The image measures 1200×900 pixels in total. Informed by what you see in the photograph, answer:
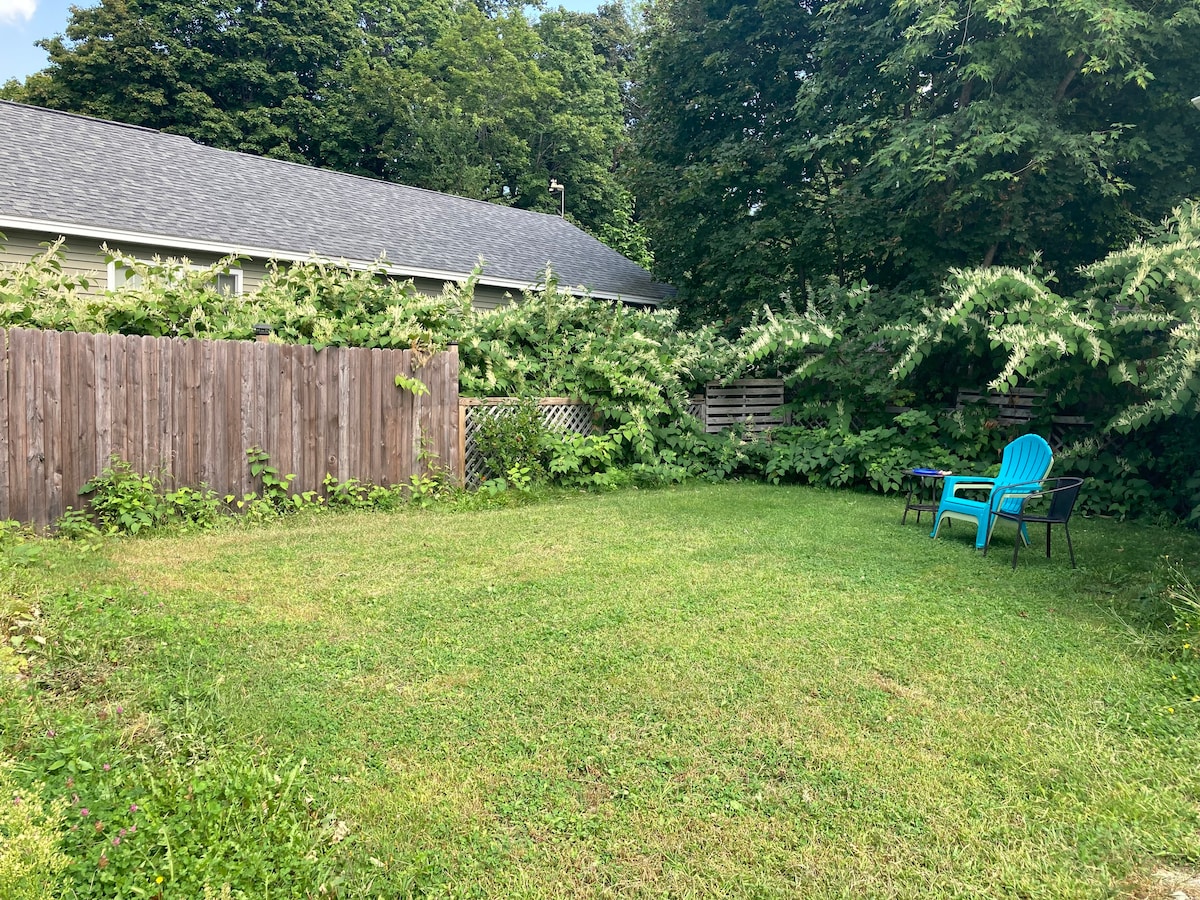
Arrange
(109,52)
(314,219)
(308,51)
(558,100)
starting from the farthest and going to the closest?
(558,100) → (308,51) → (109,52) → (314,219)

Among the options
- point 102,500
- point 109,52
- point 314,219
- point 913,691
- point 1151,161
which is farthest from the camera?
point 109,52

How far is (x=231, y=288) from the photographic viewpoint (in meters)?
11.0

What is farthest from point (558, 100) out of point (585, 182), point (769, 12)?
point (769, 12)

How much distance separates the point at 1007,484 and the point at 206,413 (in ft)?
22.3

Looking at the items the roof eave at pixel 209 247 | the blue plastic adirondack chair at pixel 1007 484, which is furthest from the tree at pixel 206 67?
the blue plastic adirondack chair at pixel 1007 484

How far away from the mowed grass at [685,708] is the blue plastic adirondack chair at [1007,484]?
462mm

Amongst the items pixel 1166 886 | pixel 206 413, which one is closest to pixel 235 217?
pixel 206 413

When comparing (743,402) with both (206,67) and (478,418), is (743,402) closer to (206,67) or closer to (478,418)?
(478,418)

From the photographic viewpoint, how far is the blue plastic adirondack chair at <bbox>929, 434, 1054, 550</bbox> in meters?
5.91

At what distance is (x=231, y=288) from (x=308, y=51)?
1923cm

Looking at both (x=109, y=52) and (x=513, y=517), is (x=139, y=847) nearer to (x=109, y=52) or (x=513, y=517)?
(x=513, y=517)

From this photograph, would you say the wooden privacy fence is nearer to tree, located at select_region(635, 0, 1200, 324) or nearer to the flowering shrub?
the flowering shrub

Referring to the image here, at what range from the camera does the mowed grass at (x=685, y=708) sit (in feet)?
7.23

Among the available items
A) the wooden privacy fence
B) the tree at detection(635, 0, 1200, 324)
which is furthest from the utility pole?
the wooden privacy fence
